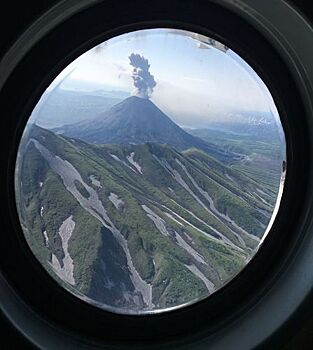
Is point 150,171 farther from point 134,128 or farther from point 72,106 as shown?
point 72,106

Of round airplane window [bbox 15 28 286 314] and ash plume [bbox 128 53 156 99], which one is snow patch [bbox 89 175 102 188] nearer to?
round airplane window [bbox 15 28 286 314]

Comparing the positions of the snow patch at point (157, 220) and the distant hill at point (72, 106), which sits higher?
the distant hill at point (72, 106)

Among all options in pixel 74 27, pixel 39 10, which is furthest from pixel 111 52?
pixel 39 10

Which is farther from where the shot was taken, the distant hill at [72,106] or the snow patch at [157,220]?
the snow patch at [157,220]

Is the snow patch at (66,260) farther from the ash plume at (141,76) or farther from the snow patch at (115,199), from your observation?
the ash plume at (141,76)

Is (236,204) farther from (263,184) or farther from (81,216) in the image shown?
(81,216)

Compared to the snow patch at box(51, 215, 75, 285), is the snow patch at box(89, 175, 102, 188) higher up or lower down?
higher up

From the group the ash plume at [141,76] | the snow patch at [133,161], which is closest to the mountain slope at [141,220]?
the snow patch at [133,161]

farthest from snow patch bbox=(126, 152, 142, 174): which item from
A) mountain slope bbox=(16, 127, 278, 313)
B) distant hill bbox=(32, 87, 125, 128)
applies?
distant hill bbox=(32, 87, 125, 128)
